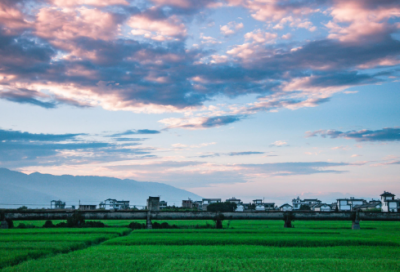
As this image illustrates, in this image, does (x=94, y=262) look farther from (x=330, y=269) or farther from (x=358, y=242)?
(x=358, y=242)

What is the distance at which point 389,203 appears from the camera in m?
111

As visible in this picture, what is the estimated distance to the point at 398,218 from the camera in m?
54.8

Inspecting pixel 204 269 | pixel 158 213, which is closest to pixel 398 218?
pixel 158 213

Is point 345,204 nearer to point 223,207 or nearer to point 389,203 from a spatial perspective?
point 389,203

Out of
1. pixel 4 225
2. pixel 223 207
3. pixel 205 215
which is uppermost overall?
pixel 205 215

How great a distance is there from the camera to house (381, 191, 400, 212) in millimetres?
110675

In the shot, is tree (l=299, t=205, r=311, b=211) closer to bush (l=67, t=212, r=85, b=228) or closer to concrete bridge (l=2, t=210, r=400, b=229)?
concrete bridge (l=2, t=210, r=400, b=229)

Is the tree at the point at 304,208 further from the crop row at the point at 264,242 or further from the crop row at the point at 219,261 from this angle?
the crop row at the point at 219,261

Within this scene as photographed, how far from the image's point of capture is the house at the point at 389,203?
111 metres

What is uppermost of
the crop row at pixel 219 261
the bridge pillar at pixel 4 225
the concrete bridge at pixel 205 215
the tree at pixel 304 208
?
the concrete bridge at pixel 205 215

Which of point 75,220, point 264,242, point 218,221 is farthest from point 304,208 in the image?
point 264,242

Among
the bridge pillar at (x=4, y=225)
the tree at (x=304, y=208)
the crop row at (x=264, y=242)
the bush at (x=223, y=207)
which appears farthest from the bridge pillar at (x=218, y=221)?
the tree at (x=304, y=208)

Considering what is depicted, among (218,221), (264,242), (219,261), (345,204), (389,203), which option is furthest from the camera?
(345,204)

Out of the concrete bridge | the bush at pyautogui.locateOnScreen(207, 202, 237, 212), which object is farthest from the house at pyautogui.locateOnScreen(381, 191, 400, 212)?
the concrete bridge
